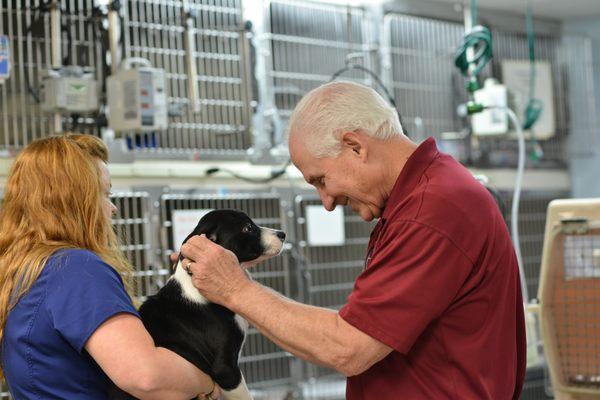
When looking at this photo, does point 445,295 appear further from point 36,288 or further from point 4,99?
point 4,99

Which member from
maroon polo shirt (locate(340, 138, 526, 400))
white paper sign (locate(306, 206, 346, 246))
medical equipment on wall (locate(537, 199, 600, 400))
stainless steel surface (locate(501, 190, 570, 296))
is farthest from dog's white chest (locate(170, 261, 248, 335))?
stainless steel surface (locate(501, 190, 570, 296))

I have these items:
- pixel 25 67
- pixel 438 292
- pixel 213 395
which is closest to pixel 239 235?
pixel 213 395

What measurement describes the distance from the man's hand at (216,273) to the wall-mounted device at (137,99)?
5.61ft

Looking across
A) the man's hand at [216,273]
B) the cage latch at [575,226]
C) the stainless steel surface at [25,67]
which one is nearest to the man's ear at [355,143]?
the man's hand at [216,273]

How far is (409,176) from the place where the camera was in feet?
5.76

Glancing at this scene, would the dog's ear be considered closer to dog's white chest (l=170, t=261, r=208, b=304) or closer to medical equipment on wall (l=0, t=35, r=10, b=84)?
dog's white chest (l=170, t=261, r=208, b=304)

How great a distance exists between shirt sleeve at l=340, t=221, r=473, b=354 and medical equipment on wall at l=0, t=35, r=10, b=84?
2108 millimetres

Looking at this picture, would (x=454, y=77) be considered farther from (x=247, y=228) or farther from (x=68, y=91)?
(x=247, y=228)

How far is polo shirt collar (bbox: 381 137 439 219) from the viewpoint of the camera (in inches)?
68.9

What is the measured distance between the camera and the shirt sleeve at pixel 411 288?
64.5 inches

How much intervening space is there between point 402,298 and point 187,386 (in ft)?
1.70

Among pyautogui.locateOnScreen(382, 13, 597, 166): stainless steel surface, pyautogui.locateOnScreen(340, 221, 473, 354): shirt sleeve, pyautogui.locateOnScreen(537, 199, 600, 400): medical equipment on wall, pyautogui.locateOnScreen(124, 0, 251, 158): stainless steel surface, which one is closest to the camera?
pyautogui.locateOnScreen(340, 221, 473, 354): shirt sleeve

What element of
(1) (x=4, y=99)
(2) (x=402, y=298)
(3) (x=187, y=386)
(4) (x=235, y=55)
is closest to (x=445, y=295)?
(2) (x=402, y=298)

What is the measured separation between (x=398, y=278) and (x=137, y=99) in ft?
6.70
